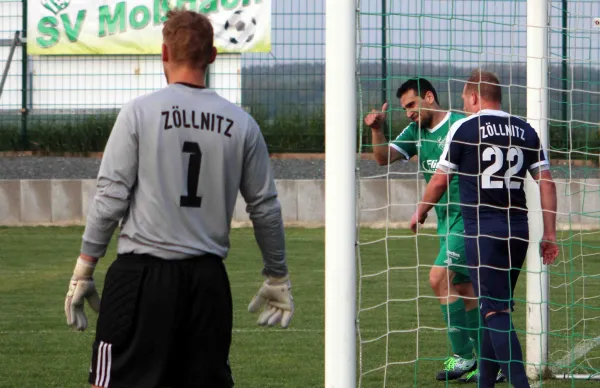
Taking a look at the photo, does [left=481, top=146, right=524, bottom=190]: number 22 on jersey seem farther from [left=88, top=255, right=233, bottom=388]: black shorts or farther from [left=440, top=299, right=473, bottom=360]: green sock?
[left=88, top=255, right=233, bottom=388]: black shorts

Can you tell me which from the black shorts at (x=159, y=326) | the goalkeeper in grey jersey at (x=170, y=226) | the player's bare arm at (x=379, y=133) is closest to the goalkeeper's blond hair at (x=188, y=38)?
the goalkeeper in grey jersey at (x=170, y=226)

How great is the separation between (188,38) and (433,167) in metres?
3.33

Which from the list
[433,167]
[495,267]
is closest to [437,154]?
[433,167]

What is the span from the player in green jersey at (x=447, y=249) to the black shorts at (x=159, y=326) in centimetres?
269

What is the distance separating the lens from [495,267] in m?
6.04

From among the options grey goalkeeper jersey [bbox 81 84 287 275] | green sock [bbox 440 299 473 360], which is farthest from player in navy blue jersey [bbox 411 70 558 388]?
grey goalkeeper jersey [bbox 81 84 287 275]

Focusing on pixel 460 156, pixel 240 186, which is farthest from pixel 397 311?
pixel 240 186

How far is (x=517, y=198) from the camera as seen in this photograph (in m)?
6.12

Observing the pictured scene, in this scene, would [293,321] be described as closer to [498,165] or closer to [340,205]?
[498,165]

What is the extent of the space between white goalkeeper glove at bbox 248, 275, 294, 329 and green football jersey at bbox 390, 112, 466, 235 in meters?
2.62

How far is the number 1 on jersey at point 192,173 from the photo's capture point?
4.05m

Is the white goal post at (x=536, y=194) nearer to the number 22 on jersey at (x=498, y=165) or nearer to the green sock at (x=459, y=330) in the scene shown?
the green sock at (x=459, y=330)

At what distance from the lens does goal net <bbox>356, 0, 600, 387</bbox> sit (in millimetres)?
6711

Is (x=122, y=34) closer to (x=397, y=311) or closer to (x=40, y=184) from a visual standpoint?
(x=40, y=184)
